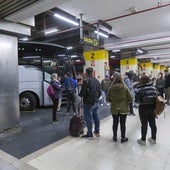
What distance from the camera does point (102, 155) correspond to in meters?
3.34

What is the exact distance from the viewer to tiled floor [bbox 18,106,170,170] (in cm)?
296

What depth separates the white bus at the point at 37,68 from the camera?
25.7 ft

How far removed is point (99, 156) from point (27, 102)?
5257 mm

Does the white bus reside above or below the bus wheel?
above

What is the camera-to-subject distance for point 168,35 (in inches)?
359

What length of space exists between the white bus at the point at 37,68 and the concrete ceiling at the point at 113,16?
80 centimetres

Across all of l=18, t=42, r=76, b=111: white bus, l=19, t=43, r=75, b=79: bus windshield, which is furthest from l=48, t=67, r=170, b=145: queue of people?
l=19, t=43, r=75, b=79: bus windshield

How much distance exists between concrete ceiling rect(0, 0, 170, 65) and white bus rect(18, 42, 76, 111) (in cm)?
80

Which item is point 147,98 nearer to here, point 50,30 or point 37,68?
point 37,68

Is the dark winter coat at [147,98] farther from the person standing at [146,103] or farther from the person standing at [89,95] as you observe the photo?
the person standing at [89,95]

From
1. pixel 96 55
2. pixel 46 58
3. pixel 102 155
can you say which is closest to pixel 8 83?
pixel 102 155

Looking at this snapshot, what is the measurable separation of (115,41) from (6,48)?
7.36m

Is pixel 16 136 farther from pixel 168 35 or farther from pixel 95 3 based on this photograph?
pixel 168 35

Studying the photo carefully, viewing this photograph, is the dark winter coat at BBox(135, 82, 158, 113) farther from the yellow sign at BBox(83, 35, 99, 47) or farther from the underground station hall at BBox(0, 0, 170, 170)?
the yellow sign at BBox(83, 35, 99, 47)
